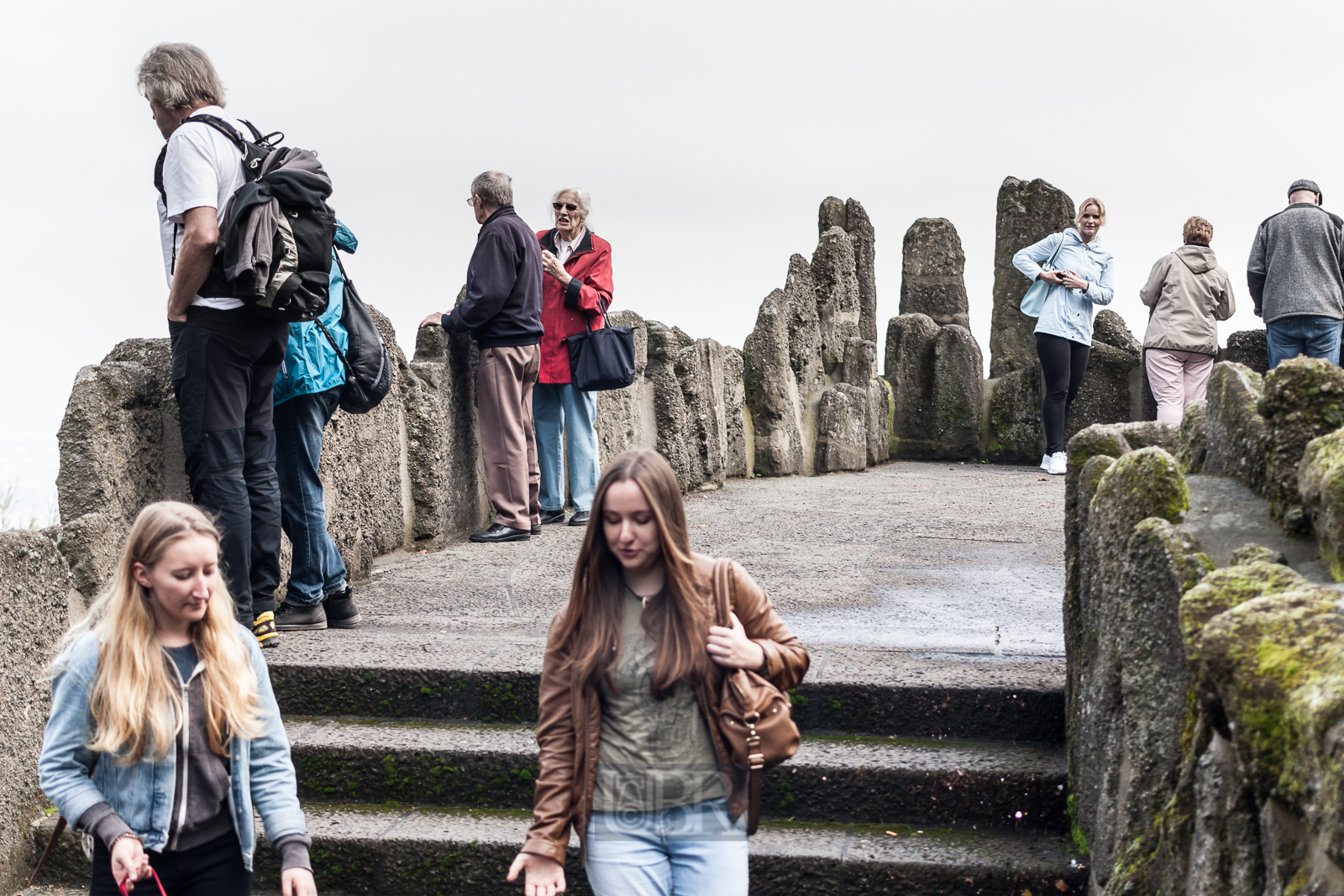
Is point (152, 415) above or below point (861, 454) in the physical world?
above

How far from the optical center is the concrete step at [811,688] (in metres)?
4.15

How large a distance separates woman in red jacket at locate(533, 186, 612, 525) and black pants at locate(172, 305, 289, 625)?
127 inches

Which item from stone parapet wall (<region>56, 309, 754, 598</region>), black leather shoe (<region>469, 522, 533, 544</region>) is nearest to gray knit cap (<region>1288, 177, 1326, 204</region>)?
stone parapet wall (<region>56, 309, 754, 598</region>)

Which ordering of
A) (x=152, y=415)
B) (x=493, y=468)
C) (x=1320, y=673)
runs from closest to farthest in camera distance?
(x=1320, y=673)
(x=152, y=415)
(x=493, y=468)

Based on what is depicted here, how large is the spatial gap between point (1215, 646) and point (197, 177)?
3.46 m

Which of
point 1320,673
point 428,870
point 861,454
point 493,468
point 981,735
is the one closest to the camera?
point 1320,673

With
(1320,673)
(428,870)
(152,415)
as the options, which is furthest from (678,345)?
(1320,673)

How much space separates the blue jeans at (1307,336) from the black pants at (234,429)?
7391mm

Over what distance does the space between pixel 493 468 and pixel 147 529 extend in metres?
4.69

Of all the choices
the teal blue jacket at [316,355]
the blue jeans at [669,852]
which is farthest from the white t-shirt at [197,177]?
the blue jeans at [669,852]

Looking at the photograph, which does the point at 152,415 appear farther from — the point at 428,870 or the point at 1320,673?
the point at 1320,673

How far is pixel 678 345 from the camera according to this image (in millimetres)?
9859

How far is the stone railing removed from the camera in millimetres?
1933

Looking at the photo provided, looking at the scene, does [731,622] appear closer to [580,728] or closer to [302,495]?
[580,728]
